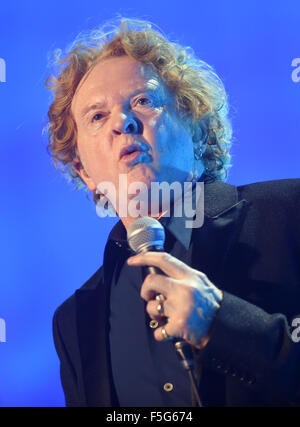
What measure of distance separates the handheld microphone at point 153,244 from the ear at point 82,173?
0.95 metres

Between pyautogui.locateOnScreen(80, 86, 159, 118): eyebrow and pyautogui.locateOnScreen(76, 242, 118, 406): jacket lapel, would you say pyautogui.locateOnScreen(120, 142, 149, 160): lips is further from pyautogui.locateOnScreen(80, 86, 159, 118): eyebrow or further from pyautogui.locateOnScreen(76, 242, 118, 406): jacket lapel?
pyautogui.locateOnScreen(76, 242, 118, 406): jacket lapel

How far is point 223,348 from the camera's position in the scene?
1470mm

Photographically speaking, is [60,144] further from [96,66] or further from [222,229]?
[222,229]

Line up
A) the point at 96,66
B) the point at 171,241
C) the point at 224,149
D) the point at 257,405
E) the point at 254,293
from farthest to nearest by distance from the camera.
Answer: the point at 224,149 < the point at 96,66 < the point at 171,241 < the point at 254,293 < the point at 257,405

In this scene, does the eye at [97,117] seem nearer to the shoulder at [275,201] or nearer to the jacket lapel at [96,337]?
the jacket lapel at [96,337]

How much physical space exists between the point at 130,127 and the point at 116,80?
27 centimetres

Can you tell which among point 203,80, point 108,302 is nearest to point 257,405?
point 108,302

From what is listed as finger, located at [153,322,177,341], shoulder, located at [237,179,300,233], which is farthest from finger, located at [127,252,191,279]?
shoulder, located at [237,179,300,233]

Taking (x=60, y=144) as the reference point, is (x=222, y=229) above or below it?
below

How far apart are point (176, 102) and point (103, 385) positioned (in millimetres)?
1276

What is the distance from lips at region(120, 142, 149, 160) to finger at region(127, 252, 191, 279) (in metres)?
0.67

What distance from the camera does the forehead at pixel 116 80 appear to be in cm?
213

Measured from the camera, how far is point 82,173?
2.56 metres
